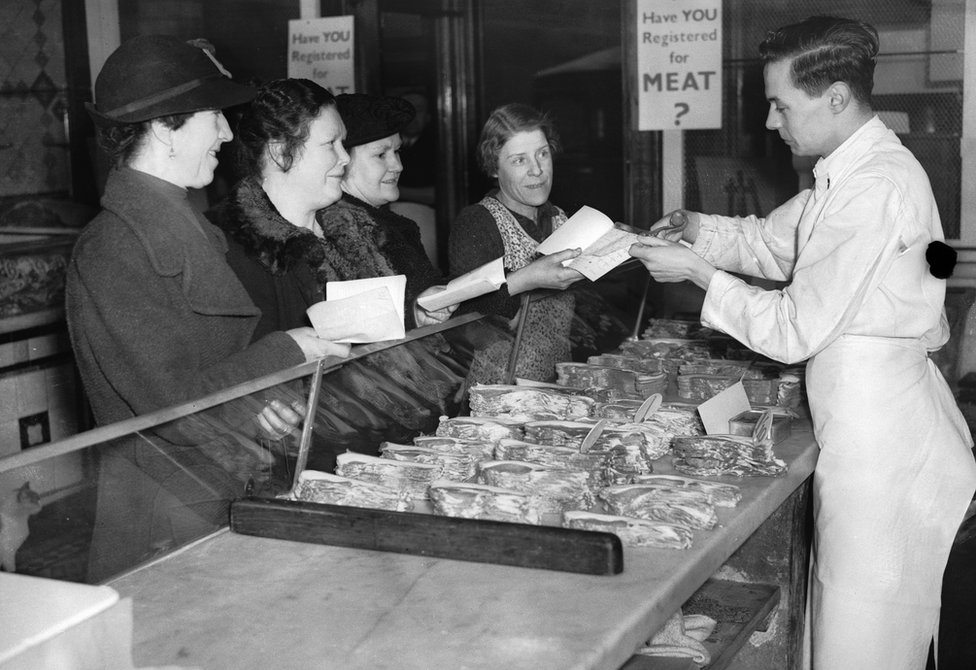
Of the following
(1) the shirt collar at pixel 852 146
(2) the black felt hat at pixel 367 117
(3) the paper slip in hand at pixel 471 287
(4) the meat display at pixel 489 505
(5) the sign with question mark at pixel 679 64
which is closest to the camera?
(4) the meat display at pixel 489 505

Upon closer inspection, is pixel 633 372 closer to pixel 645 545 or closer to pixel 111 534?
pixel 645 545

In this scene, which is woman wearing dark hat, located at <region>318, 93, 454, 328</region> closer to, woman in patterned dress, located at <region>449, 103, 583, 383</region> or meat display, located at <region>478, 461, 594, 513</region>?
woman in patterned dress, located at <region>449, 103, 583, 383</region>

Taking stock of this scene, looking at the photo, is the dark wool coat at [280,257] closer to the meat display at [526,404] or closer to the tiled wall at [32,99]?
the meat display at [526,404]

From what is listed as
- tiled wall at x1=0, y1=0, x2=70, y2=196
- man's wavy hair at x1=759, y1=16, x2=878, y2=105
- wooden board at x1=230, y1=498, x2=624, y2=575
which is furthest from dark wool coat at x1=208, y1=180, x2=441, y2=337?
tiled wall at x1=0, y1=0, x2=70, y2=196

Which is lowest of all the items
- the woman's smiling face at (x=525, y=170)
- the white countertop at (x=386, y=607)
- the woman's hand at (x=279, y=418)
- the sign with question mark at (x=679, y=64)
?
the white countertop at (x=386, y=607)

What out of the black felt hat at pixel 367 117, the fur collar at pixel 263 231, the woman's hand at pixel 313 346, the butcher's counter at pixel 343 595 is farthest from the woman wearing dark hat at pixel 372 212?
the butcher's counter at pixel 343 595

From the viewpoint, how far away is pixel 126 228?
245cm

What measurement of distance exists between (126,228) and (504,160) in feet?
5.46

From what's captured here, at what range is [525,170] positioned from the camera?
380cm

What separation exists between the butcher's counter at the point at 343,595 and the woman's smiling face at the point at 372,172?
5.05ft

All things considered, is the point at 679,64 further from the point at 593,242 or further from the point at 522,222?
the point at 593,242

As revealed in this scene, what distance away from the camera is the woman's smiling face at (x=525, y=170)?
3805mm

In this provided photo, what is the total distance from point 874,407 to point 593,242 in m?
0.86

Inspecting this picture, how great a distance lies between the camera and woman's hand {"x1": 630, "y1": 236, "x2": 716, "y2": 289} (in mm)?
2758
